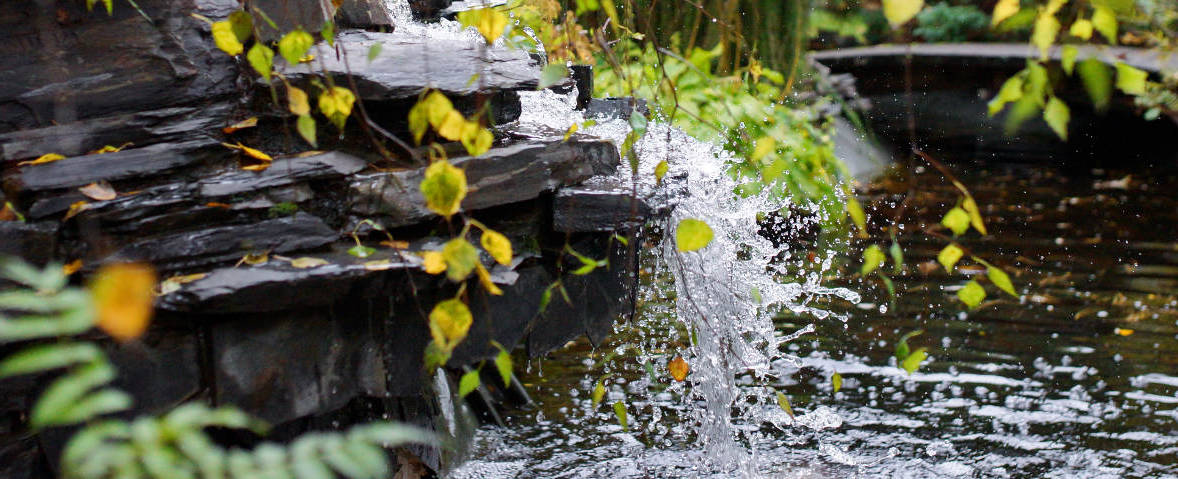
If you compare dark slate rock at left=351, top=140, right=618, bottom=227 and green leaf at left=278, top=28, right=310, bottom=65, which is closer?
green leaf at left=278, top=28, right=310, bottom=65

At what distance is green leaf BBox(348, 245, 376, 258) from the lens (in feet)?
8.93

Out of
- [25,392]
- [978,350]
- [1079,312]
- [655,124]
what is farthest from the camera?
[1079,312]

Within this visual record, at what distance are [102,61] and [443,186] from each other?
4.04ft

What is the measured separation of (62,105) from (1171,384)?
4918mm

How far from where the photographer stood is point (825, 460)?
4020 mm

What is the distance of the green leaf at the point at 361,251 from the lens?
2721 millimetres

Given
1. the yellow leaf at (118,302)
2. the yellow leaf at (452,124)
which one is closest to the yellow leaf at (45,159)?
the yellow leaf at (452,124)

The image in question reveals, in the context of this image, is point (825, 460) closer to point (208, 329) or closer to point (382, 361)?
point (382, 361)

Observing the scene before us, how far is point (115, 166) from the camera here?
2643mm

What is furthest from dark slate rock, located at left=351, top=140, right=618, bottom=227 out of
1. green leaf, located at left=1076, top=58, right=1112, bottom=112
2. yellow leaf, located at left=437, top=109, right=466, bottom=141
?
green leaf, located at left=1076, top=58, right=1112, bottom=112

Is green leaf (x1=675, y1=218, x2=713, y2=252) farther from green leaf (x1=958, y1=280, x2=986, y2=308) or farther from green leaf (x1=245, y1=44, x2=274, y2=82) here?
green leaf (x1=245, y1=44, x2=274, y2=82)

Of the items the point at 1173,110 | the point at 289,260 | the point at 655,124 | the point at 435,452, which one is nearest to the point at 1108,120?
the point at 1173,110

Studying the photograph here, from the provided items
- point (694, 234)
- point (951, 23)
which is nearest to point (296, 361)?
point (694, 234)

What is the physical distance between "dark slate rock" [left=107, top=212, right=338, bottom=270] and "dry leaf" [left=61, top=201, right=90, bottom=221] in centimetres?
14
